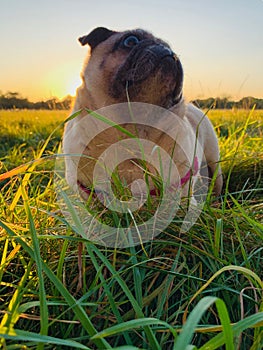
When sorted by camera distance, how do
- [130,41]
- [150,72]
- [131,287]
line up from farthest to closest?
[130,41]
[150,72]
[131,287]

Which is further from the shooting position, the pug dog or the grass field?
the pug dog

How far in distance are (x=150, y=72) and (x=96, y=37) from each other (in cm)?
53

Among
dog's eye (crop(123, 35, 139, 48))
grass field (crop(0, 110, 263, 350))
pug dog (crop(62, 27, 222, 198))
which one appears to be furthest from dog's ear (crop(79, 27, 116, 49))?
grass field (crop(0, 110, 263, 350))

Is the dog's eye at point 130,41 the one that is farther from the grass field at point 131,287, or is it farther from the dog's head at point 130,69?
the grass field at point 131,287

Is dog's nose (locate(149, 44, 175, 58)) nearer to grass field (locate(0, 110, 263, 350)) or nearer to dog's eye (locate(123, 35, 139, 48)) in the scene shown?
dog's eye (locate(123, 35, 139, 48))

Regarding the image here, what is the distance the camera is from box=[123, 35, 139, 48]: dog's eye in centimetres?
235

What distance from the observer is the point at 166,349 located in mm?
834

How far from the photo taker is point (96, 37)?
2.46 metres

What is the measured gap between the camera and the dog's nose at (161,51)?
216 cm

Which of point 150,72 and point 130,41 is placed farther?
point 130,41

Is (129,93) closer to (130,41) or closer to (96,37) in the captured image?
(130,41)

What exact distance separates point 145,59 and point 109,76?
253mm

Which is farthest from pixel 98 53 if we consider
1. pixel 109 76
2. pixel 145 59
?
pixel 145 59

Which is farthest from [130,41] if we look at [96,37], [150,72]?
[150,72]
